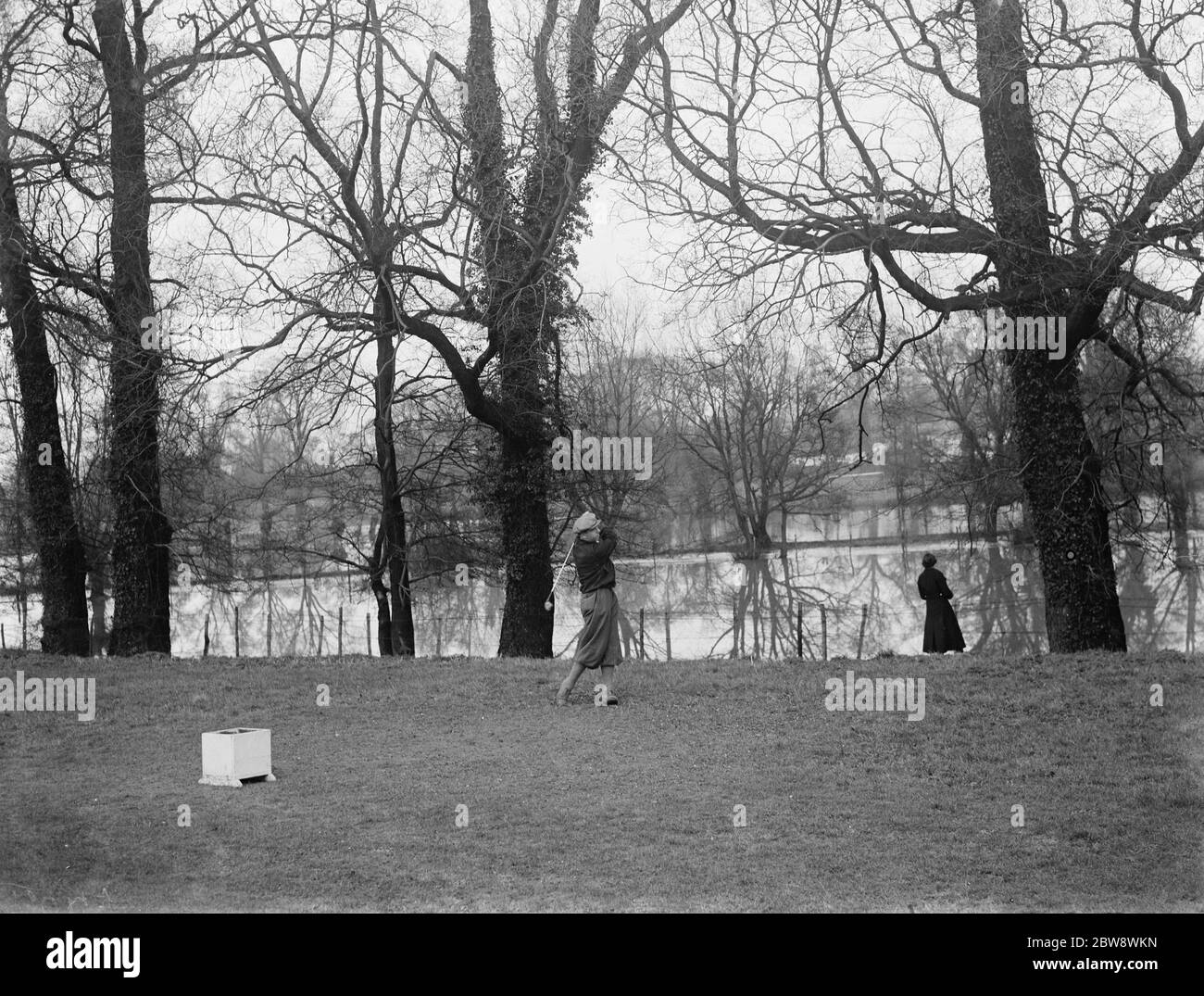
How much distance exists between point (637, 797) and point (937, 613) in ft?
41.3

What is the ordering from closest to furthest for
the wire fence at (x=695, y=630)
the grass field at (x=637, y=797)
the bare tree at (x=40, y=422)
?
the grass field at (x=637, y=797) < the bare tree at (x=40, y=422) < the wire fence at (x=695, y=630)

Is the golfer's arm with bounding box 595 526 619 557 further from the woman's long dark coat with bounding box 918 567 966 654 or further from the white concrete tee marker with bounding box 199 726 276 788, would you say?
the woman's long dark coat with bounding box 918 567 966 654

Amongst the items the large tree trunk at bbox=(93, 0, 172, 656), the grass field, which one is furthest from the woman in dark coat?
the large tree trunk at bbox=(93, 0, 172, 656)

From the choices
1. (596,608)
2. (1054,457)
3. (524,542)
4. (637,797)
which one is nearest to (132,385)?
(524,542)

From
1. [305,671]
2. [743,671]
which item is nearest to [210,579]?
[305,671]

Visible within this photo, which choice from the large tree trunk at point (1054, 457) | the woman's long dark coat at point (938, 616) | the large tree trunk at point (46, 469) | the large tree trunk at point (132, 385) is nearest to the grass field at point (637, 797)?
the large tree trunk at point (1054, 457)

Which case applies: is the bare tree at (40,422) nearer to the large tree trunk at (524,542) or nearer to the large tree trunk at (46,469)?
the large tree trunk at (46,469)

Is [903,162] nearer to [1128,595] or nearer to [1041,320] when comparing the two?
[1041,320]

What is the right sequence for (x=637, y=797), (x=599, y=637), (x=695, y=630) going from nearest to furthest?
(x=637, y=797)
(x=599, y=637)
(x=695, y=630)

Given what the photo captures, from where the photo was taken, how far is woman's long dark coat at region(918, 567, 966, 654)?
20703 mm

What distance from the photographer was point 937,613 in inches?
827

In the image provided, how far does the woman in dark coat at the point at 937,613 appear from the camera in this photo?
67.9ft

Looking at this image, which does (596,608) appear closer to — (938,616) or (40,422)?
(938,616)

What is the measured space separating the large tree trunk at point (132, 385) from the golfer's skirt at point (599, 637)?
25.6 ft
